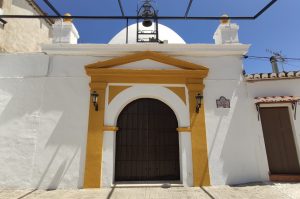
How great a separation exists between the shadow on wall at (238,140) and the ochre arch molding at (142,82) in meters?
0.49

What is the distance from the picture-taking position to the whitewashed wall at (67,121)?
5785 millimetres

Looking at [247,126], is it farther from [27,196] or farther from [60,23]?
[60,23]

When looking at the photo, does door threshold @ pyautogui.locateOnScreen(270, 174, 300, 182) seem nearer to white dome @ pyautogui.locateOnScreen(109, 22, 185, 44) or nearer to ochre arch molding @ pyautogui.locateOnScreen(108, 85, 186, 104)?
ochre arch molding @ pyautogui.locateOnScreen(108, 85, 186, 104)

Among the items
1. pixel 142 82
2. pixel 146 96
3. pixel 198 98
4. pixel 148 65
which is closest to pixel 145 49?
pixel 148 65

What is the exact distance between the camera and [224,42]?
6.95m

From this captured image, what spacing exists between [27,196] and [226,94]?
222 inches

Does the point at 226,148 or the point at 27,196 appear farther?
the point at 226,148

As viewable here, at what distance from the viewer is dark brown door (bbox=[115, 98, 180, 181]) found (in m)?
6.15

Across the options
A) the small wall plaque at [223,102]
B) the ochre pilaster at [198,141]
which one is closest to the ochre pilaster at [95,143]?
the ochre pilaster at [198,141]

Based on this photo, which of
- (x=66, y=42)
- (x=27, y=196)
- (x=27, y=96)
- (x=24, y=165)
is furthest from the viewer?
(x=66, y=42)

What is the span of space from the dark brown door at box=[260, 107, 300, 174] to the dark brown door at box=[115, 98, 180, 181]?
104 inches

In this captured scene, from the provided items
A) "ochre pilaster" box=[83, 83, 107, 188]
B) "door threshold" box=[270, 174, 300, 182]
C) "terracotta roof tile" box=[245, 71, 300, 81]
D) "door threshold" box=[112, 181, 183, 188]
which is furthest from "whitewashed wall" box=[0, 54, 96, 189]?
"door threshold" box=[270, 174, 300, 182]

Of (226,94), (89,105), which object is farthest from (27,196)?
(226,94)

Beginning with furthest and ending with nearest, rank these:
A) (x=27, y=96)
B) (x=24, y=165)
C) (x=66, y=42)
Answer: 1. (x=66, y=42)
2. (x=27, y=96)
3. (x=24, y=165)
